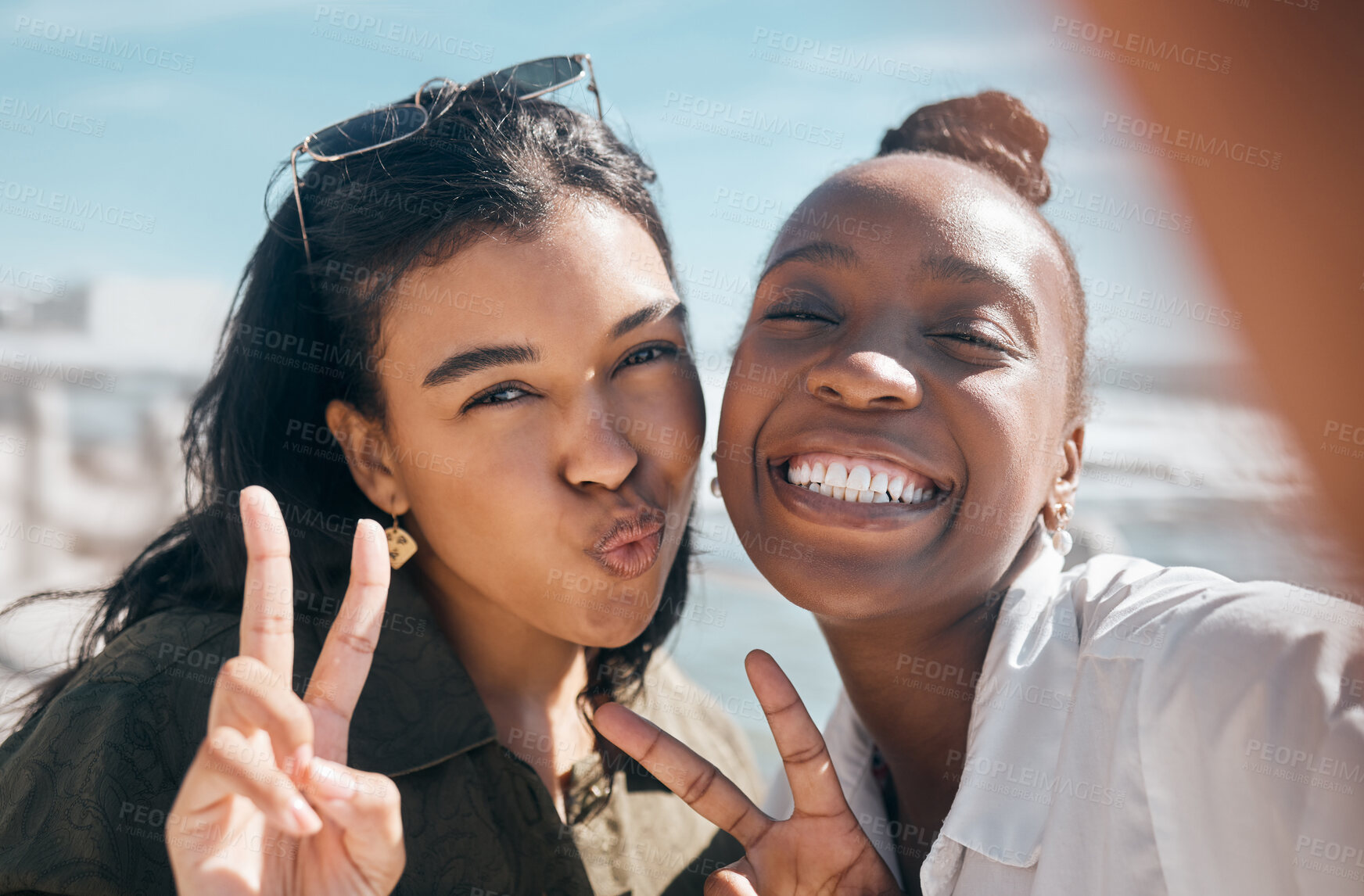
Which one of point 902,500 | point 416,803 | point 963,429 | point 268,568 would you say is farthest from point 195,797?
point 963,429

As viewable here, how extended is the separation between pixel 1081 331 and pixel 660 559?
3.46 feet

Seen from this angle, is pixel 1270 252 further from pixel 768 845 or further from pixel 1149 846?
pixel 768 845

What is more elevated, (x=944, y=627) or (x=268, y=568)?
(x=268, y=568)

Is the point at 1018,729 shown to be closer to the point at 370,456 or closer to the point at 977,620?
the point at 977,620

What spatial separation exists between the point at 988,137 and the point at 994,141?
0.10 feet

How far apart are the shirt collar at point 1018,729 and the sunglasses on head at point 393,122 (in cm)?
168

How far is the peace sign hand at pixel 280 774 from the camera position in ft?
4.21

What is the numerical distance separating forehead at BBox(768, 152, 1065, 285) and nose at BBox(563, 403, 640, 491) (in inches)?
20.3

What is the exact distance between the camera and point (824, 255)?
6.11 feet

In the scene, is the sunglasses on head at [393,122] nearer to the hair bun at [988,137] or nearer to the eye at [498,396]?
the eye at [498,396]

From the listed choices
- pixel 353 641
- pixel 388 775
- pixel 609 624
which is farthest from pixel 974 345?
pixel 388 775

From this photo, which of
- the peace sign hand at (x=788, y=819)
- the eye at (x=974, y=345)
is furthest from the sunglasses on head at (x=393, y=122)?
the peace sign hand at (x=788, y=819)

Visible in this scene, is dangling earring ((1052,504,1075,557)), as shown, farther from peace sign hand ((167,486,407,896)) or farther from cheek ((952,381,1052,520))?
peace sign hand ((167,486,407,896))

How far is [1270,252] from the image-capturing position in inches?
106
